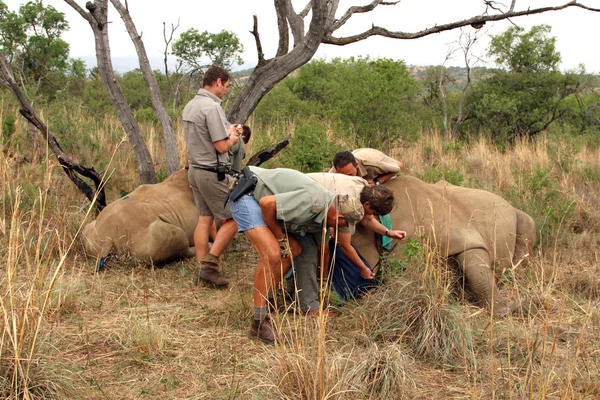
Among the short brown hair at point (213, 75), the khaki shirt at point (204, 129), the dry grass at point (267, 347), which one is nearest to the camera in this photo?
the dry grass at point (267, 347)

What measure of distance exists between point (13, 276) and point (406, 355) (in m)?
2.47

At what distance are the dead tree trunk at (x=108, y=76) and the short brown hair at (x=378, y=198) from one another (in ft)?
13.0

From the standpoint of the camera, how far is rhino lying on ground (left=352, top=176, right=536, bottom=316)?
5418mm

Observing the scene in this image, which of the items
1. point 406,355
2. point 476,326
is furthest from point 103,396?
point 476,326

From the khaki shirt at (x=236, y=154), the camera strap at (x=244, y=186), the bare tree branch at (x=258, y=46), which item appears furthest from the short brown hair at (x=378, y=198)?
the bare tree branch at (x=258, y=46)

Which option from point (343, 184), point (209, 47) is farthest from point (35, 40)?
point (343, 184)

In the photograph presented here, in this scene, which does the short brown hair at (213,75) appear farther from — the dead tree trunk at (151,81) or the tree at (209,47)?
the tree at (209,47)

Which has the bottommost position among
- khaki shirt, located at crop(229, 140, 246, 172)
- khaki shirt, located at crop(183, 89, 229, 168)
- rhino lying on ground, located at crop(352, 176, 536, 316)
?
rhino lying on ground, located at crop(352, 176, 536, 316)

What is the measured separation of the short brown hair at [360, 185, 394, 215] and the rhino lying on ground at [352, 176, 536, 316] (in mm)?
392

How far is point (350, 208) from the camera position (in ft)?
15.8

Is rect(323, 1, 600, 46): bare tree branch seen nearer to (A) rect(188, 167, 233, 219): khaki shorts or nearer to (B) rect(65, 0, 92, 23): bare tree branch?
(A) rect(188, 167, 233, 219): khaki shorts

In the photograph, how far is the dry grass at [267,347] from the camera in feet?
11.8

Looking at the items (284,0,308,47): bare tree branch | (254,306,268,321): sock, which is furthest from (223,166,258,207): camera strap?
(284,0,308,47): bare tree branch

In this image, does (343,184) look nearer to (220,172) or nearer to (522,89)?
(220,172)
